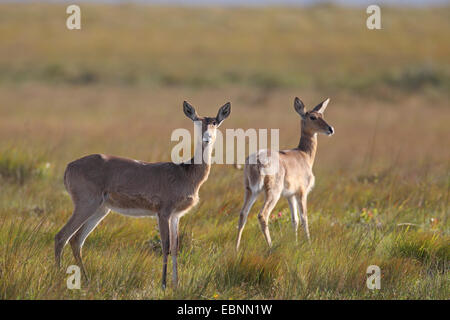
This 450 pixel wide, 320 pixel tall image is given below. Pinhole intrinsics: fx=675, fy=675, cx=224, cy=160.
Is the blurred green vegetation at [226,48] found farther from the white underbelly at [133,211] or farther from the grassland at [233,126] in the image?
the white underbelly at [133,211]

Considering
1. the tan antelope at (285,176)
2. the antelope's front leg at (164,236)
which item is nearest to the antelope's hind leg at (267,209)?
the tan antelope at (285,176)

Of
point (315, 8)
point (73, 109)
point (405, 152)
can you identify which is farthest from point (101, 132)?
point (315, 8)

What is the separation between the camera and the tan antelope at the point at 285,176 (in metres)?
7.55

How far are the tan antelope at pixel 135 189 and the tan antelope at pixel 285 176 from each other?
38.4 inches

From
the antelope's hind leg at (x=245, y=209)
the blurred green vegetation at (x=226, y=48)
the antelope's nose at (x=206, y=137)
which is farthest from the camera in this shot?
the blurred green vegetation at (x=226, y=48)

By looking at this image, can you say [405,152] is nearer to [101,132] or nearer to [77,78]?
[101,132]

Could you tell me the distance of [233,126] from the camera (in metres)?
17.9

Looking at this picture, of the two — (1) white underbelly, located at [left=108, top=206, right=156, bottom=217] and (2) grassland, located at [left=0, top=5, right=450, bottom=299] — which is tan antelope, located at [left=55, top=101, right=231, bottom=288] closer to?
(1) white underbelly, located at [left=108, top=206, right=156, bottom=217]

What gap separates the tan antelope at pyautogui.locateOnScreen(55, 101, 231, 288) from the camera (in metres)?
6.20

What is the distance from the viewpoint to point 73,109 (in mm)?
20484

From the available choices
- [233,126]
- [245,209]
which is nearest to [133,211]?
[245,209]

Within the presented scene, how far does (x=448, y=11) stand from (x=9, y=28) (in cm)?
3387

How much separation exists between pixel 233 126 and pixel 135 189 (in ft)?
38.5

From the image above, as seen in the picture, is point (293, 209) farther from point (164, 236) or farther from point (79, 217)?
point (79, 217)
